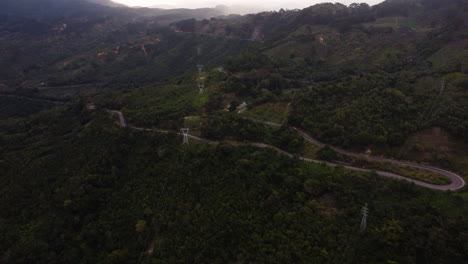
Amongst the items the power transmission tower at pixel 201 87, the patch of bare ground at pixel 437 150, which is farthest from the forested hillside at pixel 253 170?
the power transmission tower at pixel 201 87

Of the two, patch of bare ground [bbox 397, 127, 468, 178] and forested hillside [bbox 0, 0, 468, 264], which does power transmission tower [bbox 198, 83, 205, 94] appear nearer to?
forested hillside [bbox 0, 0, 468, 264]

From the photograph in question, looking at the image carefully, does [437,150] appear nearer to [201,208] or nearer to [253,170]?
[253,170]

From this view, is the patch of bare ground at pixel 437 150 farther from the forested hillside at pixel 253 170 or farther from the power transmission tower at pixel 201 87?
the power transmission tower at pixel 201 87

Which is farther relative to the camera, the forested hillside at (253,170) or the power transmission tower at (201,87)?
the power transmission tower at (201,87)

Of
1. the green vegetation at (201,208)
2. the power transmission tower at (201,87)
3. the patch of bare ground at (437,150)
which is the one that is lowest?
the green vegetation at (201,208)

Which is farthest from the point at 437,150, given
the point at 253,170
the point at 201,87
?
the point at 201,87

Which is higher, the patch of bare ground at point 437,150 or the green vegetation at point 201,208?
the patch of bare ground at point 437,150

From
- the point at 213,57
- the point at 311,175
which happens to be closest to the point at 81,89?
the point at 213,57

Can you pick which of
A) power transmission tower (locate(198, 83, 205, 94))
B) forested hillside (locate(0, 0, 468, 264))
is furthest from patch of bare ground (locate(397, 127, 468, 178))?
power transmission tower (locate(198, 83, 205, 94))

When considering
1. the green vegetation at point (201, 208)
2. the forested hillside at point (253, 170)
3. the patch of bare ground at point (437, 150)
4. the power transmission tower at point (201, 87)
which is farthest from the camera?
the power transmission tower at point (201, 87)
